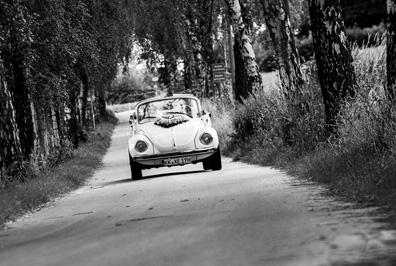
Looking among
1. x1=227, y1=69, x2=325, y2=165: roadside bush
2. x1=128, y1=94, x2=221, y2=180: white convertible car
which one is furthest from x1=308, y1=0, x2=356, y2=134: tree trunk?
x1=128, y1=94, x2=221, y2=180: white convertible car

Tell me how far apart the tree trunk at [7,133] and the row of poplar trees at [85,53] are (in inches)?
0.9

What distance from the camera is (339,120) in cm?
1564

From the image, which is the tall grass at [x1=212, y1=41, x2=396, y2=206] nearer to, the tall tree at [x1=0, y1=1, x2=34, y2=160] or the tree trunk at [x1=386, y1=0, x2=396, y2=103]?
the tree trunk at [x1=386, y1=0, x2=396, y2=103]

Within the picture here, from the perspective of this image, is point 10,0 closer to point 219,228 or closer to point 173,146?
point 173,146

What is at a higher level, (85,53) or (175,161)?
(85,53)

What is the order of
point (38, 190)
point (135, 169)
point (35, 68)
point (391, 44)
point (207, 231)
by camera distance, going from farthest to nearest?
point (35, 68)
point (135, 169)
point (38, 190)
point (391, 44)
point (207, 231)

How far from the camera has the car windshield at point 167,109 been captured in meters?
20.2

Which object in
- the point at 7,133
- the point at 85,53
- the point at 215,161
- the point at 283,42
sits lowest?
the point at 215,161

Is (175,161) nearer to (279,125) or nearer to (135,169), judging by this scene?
(135,169)

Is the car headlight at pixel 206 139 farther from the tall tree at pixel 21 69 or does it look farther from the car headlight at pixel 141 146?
the tall tree at pixel 21 69

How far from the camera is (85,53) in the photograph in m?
29.6

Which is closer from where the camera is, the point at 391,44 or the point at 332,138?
the point at 391,44

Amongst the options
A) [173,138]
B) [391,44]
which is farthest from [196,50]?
[391,44]

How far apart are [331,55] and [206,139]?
13.9 feet
